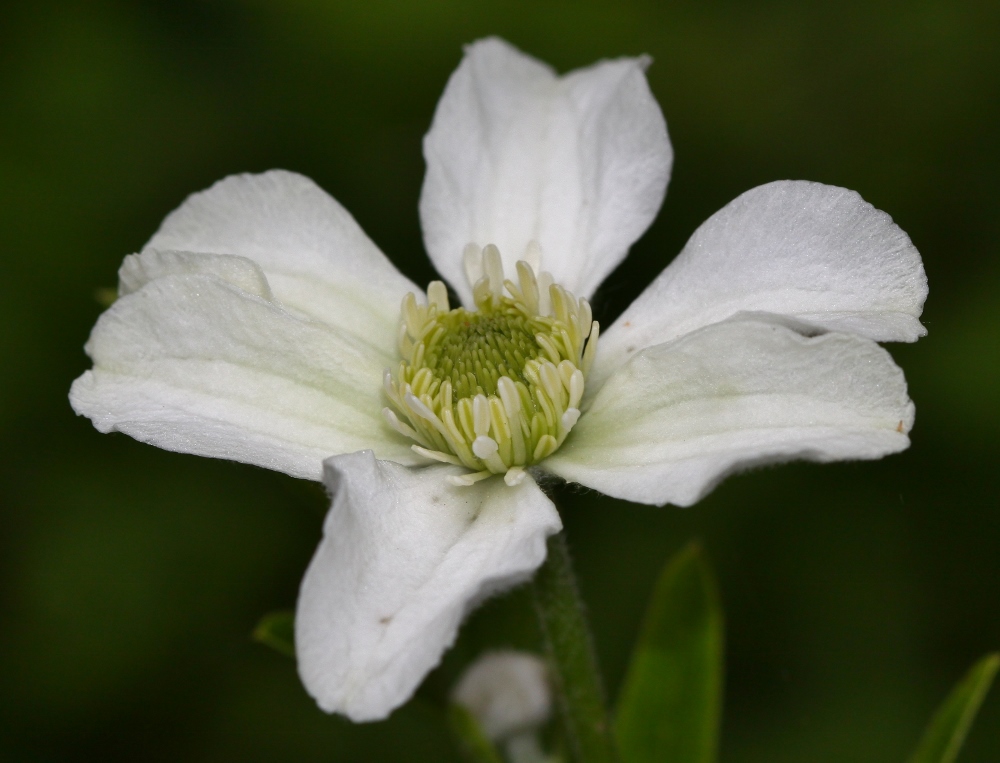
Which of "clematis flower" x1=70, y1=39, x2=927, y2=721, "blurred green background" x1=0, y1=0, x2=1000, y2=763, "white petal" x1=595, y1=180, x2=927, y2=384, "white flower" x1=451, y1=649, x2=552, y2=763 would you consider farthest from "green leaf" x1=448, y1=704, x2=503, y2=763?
"blurred green background" x1=0, y1=0, x2=1000, y2=763

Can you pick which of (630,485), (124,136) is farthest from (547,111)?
(124,136)

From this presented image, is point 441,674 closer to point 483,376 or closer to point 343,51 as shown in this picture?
point 483,376

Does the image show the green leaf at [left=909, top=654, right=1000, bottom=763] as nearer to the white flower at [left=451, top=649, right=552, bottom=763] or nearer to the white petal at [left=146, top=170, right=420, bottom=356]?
the white flower at [left=451, top=649, right=552, bottom=763]

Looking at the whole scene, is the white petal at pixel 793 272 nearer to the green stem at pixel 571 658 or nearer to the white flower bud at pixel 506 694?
the green stem at pixel 571 658

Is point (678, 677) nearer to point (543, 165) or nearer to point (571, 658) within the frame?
point (571, 658)

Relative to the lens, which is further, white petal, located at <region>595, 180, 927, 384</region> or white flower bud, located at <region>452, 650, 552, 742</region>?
white flower bud, located at <region>452, 650, 552, 742</region>

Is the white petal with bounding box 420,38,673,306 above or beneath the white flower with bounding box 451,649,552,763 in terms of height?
above

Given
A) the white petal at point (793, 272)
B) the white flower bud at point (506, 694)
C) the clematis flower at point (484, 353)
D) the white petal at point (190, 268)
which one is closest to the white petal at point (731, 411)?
the clematis flower at point (484, 353)
